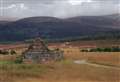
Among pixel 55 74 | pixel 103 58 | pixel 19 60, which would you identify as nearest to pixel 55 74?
pixel 55 74

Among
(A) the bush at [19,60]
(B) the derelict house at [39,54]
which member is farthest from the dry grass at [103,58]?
(A) the bush at [19,60]

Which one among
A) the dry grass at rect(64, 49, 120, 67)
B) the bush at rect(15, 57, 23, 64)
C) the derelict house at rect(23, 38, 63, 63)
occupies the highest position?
the derelict house at rect(23, 38, 63, 63)

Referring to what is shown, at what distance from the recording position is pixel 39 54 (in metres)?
41.7

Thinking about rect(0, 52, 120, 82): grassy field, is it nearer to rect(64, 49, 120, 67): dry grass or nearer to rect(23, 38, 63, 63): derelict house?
rect(64, 49, 120, 67): dry grass

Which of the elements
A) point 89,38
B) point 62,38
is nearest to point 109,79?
point 89,38

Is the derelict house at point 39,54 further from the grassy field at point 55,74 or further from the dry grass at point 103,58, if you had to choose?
the grassy field at point 55,74

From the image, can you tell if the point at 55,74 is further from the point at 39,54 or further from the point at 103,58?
the point at 103,58

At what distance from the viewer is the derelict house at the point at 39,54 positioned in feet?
135

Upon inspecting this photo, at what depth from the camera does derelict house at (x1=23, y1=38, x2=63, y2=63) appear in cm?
4119

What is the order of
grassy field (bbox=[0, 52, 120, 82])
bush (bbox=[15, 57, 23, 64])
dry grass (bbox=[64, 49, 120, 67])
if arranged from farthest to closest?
bush (bbox=[15, 57, 23, 64]) < dry grass (bbox=[64, 49, 120, 67]) < grassy field (bbox=[0, 52, 120, 82])

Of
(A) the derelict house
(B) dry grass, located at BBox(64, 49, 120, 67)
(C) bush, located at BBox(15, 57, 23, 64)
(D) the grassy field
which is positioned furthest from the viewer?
(A) the derelict house

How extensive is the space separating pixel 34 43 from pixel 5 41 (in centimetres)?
4696

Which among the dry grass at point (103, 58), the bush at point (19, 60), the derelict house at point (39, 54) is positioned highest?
the derelict house at point (39, 54)

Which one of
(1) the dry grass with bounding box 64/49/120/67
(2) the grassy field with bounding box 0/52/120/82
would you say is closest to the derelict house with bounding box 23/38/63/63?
(1) the dry grass with bounding box 64/49/120/67
